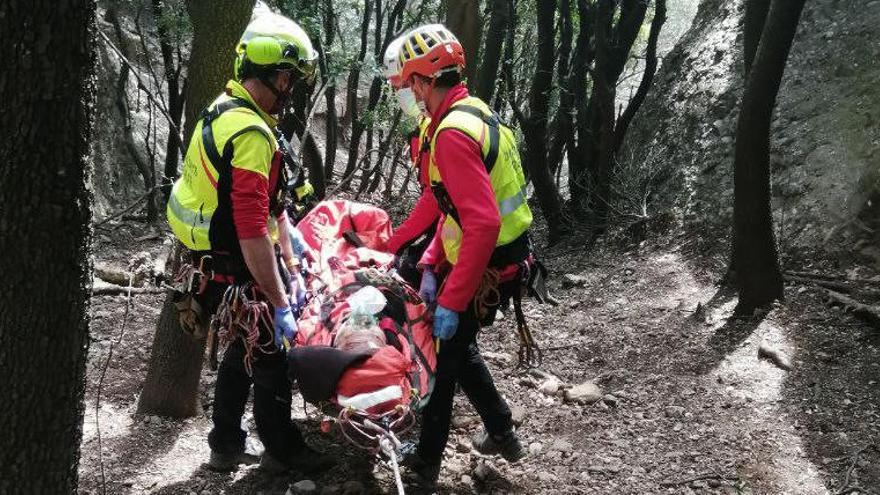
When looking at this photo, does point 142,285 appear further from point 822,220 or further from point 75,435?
point 822,220

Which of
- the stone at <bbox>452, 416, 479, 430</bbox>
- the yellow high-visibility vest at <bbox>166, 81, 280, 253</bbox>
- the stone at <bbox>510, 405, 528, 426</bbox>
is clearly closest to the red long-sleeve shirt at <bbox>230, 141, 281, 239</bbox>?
the yellow high-visibility vest at <bbox>166, 81, 280, 253</bbox>

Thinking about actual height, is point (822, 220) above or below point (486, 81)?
below

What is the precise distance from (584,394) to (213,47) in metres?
3.31

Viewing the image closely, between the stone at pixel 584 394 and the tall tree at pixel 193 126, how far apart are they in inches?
98.4

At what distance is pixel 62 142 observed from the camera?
6.16 feet

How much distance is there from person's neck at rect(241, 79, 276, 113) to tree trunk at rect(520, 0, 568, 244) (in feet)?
20.3

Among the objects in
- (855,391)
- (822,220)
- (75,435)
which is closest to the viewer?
(75,435)

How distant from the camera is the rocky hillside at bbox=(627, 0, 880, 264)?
6293 mm

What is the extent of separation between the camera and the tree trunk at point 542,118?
9.00 meters

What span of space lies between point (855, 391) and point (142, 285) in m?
6.16

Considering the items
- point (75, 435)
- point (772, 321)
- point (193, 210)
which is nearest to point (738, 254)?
point (772, 321)

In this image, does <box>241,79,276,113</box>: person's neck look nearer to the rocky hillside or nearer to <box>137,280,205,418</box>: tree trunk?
<box>137,280,205,418</box>: tree trunk

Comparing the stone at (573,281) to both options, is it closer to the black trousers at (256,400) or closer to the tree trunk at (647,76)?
the tree trunk at (647,76)

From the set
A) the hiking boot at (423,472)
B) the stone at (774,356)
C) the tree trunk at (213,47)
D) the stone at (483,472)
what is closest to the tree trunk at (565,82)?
the stone at (774,356)
